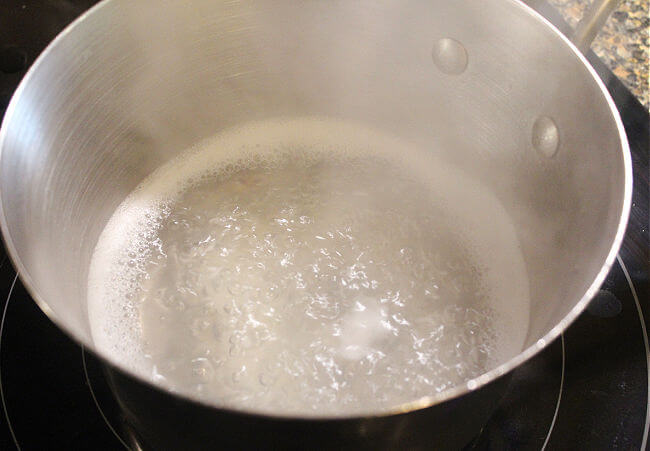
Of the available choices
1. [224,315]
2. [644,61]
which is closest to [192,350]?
[224,315]

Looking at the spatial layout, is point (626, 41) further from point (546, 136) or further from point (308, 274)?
point (308, 274)

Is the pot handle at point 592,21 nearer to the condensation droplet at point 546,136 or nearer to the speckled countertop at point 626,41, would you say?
the condensation droplet at point 546,136

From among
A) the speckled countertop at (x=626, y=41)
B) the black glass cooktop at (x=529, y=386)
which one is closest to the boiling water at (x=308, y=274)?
the black glass cooktop at (x=529, y=386)

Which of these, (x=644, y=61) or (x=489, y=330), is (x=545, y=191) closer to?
(x=489, y=330)

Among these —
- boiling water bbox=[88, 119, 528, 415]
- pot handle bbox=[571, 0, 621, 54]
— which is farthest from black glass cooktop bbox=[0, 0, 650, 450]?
pot handle bbox=[571, 0, 621, 54]

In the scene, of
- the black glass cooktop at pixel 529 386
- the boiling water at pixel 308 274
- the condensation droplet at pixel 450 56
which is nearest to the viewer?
the black glass cooktop at pixel 529 386

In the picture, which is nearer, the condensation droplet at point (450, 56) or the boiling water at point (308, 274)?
the boiling water at point (308, 274)
